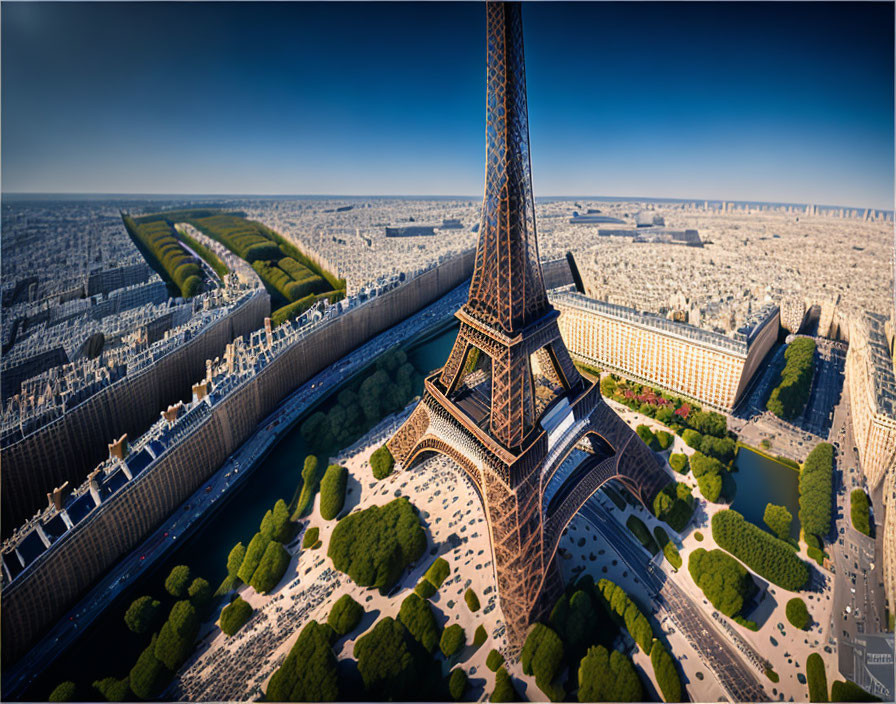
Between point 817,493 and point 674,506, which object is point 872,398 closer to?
point 817,493

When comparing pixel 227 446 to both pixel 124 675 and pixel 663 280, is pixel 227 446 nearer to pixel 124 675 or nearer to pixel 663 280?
pixel 124 675

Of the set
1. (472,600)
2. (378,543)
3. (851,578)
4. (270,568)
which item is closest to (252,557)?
(270,568)

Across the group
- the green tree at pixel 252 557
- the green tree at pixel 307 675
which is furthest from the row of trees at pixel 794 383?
the green tree at pixel 252 557

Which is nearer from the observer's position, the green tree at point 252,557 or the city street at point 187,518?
the city street at point 187,518

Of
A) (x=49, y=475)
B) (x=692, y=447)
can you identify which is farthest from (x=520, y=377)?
(x=49, y=475)

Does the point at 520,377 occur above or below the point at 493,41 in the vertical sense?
below

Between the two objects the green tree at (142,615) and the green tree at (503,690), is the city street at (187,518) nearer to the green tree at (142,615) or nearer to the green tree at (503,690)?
the green tree at (142,615)
